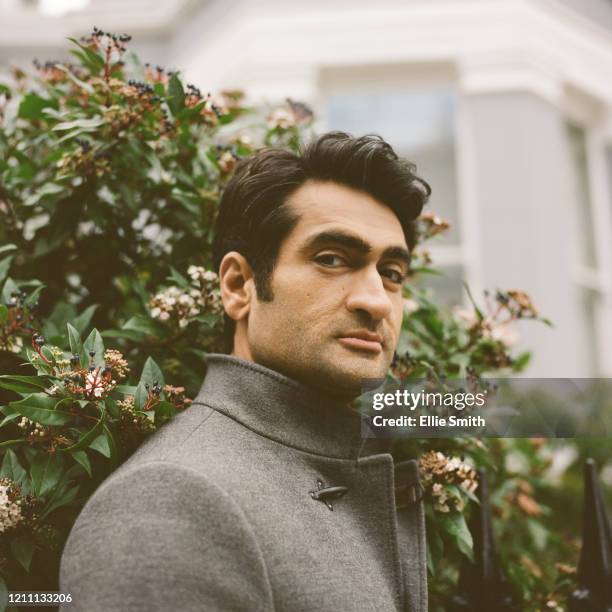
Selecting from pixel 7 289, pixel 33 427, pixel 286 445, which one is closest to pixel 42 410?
pixel 33 427

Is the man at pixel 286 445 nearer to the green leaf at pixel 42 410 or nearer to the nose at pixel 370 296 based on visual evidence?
the nose at pixel 370 296

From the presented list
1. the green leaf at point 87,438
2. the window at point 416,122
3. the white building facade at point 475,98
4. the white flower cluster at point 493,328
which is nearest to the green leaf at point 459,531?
the white flower cluster at point 493,328

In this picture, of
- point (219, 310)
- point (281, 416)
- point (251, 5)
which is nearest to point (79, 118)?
point (219, 310)

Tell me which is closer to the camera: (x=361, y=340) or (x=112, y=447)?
(x=112, y=447)

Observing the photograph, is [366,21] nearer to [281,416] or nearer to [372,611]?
[281,416]

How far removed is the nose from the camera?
1.74m

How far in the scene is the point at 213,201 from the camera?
7.22 feet

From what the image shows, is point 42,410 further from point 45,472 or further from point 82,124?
point 82,124

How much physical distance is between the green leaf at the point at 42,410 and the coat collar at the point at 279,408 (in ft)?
1.11

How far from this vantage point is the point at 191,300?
193 centimetres

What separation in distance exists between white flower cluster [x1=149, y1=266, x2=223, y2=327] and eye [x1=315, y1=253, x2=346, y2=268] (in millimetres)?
354

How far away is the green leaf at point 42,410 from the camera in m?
1.49

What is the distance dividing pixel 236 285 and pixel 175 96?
59cm

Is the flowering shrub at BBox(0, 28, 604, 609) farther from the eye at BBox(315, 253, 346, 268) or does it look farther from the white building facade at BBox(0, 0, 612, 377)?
the white building facade at BBox(0, 0, 612, 377)
